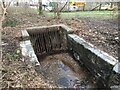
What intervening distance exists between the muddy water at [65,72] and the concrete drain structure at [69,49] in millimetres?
196

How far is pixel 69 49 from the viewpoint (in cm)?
777

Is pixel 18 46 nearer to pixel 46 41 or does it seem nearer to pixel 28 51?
pixel 28 51

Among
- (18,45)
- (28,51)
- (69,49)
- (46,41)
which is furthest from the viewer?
(46,41)

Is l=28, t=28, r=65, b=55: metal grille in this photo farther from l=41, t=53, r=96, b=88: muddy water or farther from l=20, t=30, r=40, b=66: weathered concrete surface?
l=20, t=30, r=40, b=66: weathered concrete surface

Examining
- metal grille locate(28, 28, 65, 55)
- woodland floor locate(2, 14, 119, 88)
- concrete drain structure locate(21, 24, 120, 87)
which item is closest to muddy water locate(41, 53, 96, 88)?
concrete drain structure locate(21, 24, 120, 87)

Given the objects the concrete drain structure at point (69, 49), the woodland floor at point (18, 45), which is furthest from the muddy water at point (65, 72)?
the woodland floor at point (18, 45)

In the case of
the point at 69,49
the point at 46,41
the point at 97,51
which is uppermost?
the point at 97,51

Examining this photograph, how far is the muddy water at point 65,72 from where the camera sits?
17.7ft

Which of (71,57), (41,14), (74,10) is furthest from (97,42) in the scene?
(74,10)

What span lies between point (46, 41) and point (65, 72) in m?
2.32

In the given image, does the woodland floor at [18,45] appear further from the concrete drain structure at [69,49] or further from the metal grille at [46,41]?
the metal grille at [46,41]

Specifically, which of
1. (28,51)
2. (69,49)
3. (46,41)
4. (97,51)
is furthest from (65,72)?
(46,41)

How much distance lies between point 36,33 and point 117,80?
14.7 feet

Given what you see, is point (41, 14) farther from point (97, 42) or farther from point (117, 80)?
point (117, 80)
